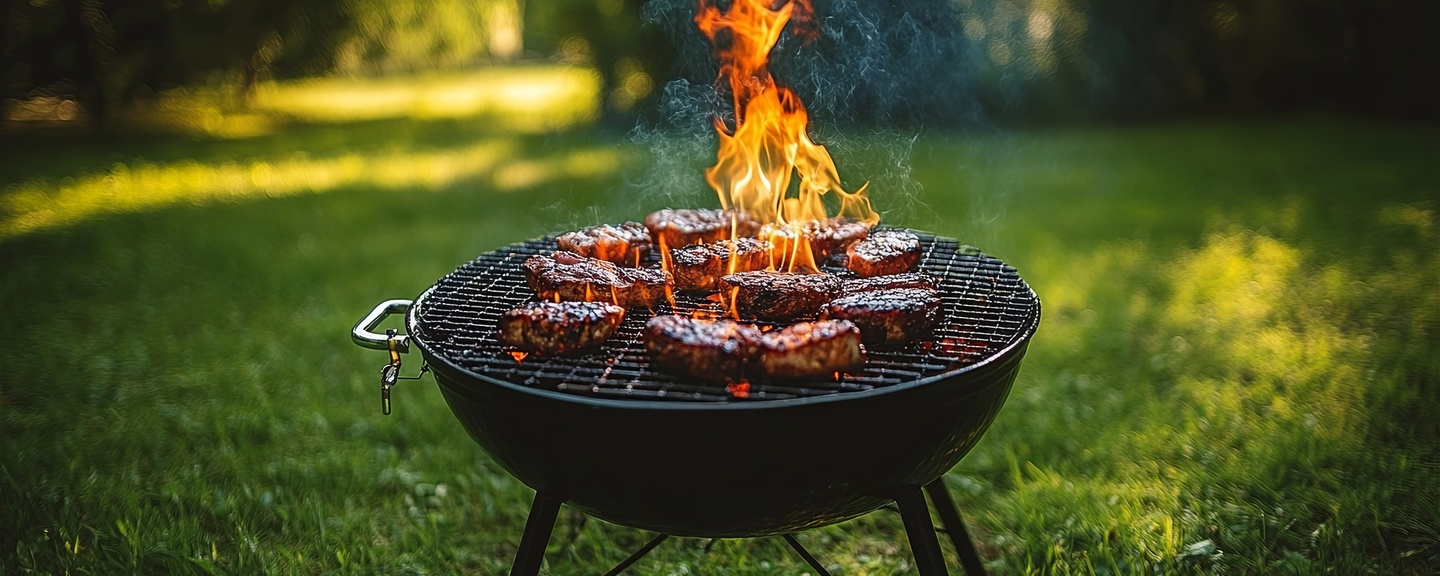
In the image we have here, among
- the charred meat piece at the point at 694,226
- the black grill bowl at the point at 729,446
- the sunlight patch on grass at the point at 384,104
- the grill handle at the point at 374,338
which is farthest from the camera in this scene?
the sunlight patch on grass at the point at 384,104

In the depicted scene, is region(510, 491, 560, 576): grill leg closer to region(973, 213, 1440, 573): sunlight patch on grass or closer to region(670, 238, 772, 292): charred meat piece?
region(670, 238, 772, 292): charred meat piece

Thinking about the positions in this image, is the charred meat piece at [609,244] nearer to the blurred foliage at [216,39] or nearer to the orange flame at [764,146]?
the orange flame at [764,146]

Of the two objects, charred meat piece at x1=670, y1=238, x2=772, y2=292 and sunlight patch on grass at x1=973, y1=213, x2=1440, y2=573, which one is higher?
charred meat piece at x1=670, y1=238, x2=772, y2=292

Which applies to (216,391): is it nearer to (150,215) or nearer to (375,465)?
(375,465)

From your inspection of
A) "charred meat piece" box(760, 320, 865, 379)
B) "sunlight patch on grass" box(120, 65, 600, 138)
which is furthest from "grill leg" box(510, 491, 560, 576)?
"sunlight patch on grass" box(120, 65, 600, 138)

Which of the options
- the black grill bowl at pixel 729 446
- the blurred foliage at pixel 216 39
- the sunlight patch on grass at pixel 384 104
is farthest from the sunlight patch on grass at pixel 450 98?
the black grill bowl at pixel 729 446

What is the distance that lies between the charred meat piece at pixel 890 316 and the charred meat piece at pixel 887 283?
9.2 inches

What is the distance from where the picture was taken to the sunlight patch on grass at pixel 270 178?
26.8 feet

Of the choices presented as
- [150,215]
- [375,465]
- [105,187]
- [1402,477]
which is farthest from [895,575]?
[105,187]

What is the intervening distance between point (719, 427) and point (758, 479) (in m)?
0.18

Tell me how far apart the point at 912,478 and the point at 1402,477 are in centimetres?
242

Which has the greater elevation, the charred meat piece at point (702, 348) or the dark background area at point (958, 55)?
the charred meat piece at point (702, 348)

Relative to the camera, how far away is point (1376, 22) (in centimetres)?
1023

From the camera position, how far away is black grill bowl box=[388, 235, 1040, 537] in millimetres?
1951
